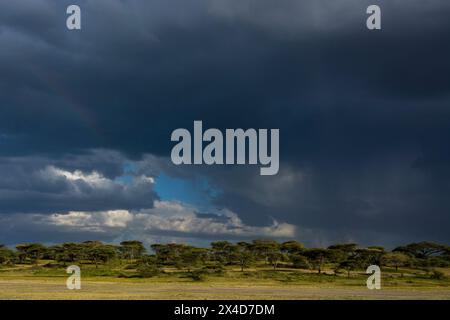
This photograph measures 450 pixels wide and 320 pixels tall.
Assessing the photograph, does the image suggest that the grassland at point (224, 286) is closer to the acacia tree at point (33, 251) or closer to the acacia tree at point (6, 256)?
the acacia tree at point (6, 256)

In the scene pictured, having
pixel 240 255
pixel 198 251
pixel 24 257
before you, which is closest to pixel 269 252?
pixel 240 255

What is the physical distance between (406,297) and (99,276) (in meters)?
64.9

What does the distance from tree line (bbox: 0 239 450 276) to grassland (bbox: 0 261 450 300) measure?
18.1 feet

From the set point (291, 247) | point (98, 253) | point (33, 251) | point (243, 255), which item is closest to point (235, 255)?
point (243, 255)

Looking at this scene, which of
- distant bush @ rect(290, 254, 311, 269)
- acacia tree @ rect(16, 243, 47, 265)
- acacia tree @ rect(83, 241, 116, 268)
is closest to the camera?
distant bush @ rect(290, 254, 311, 269)

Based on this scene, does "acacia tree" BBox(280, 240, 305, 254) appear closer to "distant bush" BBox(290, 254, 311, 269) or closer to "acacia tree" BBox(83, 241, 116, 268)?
"distant bush" BBox(290, 254, 311, 269)

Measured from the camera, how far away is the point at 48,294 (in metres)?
64.0

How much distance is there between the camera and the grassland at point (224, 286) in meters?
63.3

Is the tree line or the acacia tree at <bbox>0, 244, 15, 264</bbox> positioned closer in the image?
the tree line

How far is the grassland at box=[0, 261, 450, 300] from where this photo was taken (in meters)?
63.3

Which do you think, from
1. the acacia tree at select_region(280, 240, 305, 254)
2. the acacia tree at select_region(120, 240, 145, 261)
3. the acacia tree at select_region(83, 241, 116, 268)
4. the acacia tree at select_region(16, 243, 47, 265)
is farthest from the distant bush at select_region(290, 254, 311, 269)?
the acacia tree at select_region(16, 243, 47, 265)

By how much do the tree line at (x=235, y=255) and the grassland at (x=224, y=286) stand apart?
5.51 m

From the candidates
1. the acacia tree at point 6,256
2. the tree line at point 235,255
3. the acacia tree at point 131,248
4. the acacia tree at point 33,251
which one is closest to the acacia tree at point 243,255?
the tree line at point 235,255
